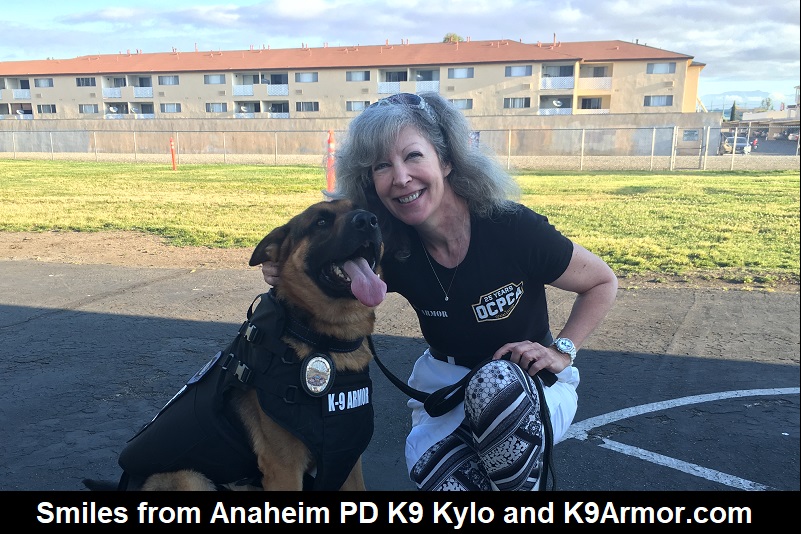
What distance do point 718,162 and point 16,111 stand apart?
6843cm

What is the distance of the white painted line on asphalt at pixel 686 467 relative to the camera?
9.91ft

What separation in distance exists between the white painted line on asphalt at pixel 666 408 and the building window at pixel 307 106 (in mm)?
58190

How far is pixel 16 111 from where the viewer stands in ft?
219

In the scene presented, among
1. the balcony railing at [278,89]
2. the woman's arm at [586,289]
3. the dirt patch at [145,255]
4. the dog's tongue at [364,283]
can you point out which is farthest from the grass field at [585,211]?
the balcony railing at [278,89]

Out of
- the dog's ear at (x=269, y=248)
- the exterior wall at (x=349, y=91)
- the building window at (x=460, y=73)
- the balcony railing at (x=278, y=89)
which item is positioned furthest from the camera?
the balcony railing at (x=278, y=89)

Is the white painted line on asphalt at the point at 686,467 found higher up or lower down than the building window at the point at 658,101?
lower down

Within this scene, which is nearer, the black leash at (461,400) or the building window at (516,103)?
the black leash at (461,400)

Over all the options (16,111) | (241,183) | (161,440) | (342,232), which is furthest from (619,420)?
(16,111)

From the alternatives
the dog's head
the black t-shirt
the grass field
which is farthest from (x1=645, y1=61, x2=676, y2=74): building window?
the dog's head

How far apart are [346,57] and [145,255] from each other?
53503mm

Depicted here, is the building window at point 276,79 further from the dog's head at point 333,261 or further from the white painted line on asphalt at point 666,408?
the dog's head at point 333,261

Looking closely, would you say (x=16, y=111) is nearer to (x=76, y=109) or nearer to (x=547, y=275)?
(x=76, y=109)

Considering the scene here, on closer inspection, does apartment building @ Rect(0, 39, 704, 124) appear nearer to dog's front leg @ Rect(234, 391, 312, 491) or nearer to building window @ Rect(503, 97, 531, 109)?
building window @ Rect(503, 97, 531, 109)

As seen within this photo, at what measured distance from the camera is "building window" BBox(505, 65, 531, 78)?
5441cm
